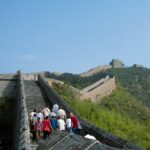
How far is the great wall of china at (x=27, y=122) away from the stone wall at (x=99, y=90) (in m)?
17.4

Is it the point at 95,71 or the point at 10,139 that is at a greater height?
the point at 95,71

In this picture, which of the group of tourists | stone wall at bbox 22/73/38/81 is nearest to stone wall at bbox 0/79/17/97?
stone wall at bbox 22/73/38/81

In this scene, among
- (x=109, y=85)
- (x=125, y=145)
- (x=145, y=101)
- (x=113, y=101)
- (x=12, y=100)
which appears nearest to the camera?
(x=125, y=145)

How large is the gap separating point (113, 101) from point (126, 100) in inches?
107

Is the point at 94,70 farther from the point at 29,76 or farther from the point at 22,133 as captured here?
the point at 22,133

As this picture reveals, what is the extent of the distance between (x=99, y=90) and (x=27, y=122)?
154ft

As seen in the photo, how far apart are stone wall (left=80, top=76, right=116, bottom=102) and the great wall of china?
57.0 ft

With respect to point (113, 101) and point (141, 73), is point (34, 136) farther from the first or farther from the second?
point (141, 73)

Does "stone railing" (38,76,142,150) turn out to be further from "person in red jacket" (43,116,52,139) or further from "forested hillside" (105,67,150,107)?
"forested hillside" (105,67,150,107)

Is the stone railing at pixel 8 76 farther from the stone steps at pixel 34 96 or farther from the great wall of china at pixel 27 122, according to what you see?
the stone steps at pixel 34 96

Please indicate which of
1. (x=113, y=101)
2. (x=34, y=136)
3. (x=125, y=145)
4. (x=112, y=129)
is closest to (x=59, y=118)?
(x=34, y=136)

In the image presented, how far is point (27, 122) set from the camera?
1614 centimetres

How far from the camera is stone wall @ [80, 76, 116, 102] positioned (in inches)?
2262

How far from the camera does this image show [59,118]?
53.5 ft
